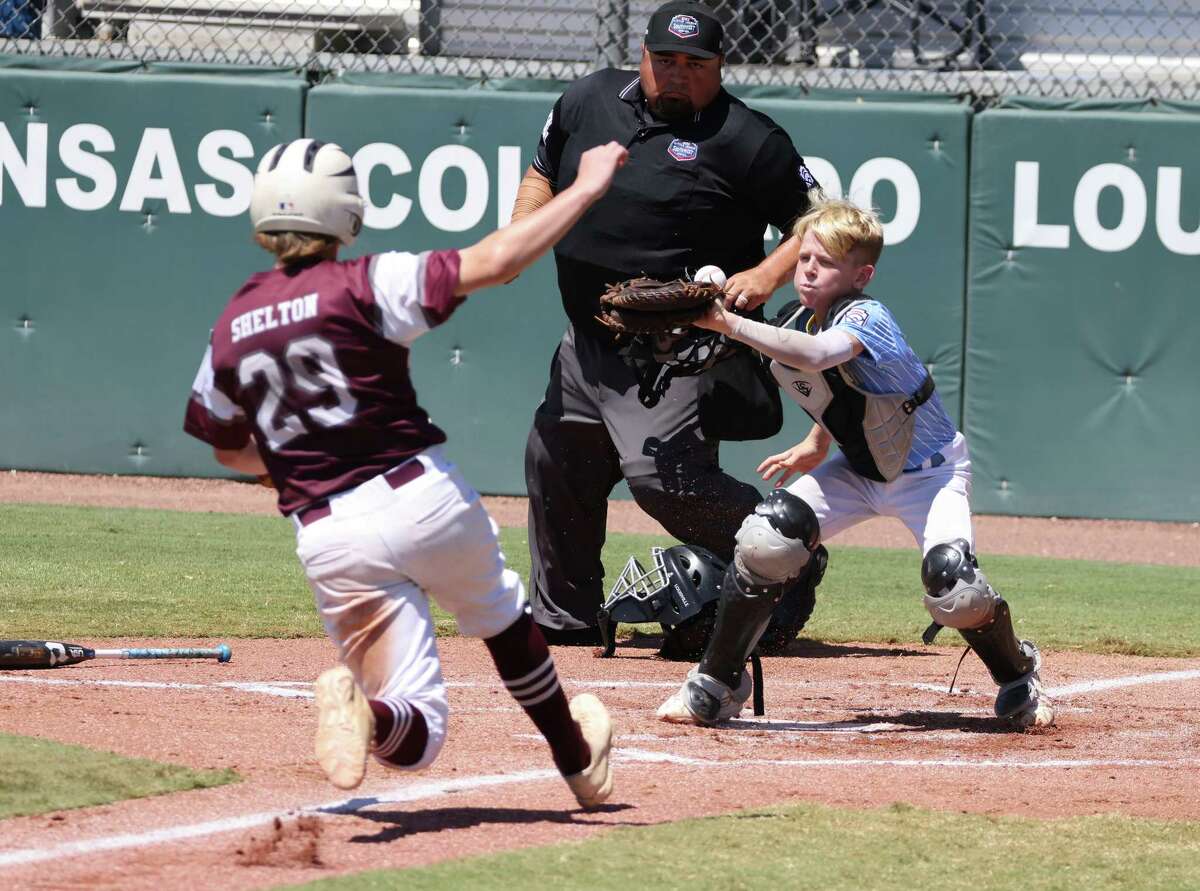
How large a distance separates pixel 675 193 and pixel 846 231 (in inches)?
57.1

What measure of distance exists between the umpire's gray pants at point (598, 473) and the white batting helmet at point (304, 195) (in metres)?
2.68

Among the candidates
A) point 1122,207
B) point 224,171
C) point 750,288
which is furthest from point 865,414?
point 224,171

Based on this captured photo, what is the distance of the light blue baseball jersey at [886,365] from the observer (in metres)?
4.71

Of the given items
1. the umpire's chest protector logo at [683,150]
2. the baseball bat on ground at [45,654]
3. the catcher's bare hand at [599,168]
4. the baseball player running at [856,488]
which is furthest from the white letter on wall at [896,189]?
the catcher's bare hand at [599,168]

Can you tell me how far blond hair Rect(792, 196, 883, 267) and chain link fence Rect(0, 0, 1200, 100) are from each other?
5785 millimetres

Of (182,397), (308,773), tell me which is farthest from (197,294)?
(308,773)

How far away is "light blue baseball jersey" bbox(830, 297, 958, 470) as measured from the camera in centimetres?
471

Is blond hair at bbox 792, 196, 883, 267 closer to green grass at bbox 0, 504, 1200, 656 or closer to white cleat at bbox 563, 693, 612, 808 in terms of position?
white cleat at bbox 563, 693, 612, 808

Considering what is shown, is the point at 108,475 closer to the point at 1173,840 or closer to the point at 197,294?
the point at 197,294

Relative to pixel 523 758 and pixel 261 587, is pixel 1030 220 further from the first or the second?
pixel 523 758

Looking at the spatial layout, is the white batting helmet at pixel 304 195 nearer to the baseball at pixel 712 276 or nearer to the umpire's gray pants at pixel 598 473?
the baseball at pixel 712 276

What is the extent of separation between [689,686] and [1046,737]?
3.32 feet

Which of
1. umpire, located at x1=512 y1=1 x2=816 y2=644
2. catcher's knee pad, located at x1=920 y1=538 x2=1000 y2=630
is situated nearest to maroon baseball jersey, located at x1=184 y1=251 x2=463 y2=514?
catcher's knee pad, located at x1=920 y1=538 x2=1000 y2=630

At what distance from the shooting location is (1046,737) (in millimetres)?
4914
